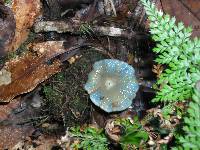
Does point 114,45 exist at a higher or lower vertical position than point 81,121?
higher

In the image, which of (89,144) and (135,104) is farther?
(135,104)

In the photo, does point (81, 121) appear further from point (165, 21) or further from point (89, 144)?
point (165, 21)

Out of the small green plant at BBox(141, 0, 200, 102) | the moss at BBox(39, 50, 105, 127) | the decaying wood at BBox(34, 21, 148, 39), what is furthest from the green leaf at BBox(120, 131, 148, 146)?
the decaying wood at BBox(34, 21, 148, 39)

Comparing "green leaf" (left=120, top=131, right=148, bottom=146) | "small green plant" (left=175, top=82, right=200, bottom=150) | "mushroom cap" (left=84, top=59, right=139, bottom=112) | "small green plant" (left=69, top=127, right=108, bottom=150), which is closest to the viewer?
"small green plant" (left=175, top=82, right=200, bottom=150)

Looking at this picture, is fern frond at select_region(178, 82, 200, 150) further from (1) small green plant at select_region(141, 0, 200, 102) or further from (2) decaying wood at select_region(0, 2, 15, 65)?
(2) decaying wood at select_region(0, 2, 15, 65)

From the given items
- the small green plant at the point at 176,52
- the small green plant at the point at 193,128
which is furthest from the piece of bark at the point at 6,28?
the small green plant at the point at 193,128

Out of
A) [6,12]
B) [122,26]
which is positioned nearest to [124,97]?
[122,26]
